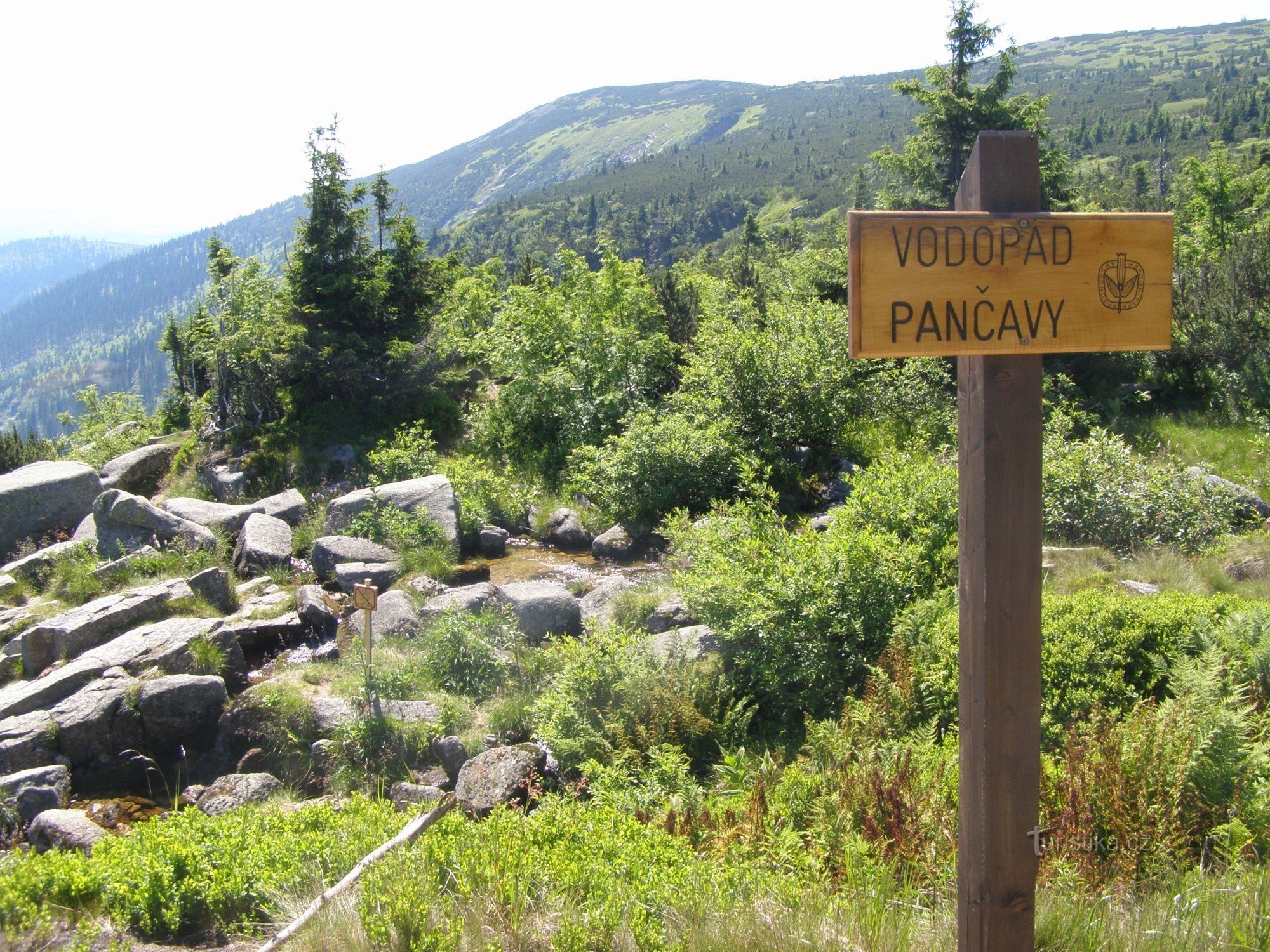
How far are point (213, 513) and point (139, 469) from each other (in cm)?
415

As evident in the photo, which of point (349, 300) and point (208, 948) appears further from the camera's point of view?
point (349, 300)

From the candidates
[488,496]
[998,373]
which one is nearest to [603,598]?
[488,496]

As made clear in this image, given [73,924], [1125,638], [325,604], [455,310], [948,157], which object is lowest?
[325,604]

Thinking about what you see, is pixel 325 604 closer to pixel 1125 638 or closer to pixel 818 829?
pixel 818 829

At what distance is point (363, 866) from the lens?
11.5ft

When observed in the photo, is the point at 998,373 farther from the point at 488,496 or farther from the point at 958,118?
the point at 958,118

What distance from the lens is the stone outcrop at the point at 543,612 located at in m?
8.38

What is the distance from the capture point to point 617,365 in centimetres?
1358

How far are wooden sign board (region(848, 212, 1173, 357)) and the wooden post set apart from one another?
8 centimetres

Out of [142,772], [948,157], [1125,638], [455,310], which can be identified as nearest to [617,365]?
[455,310]

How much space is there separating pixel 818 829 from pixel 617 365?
10.5 meters

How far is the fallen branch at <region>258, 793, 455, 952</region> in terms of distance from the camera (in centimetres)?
316

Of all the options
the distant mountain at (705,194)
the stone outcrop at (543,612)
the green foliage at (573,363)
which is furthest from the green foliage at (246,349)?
the distant mountain at (705,194)

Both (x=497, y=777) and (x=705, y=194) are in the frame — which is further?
(x=705, y=194)
